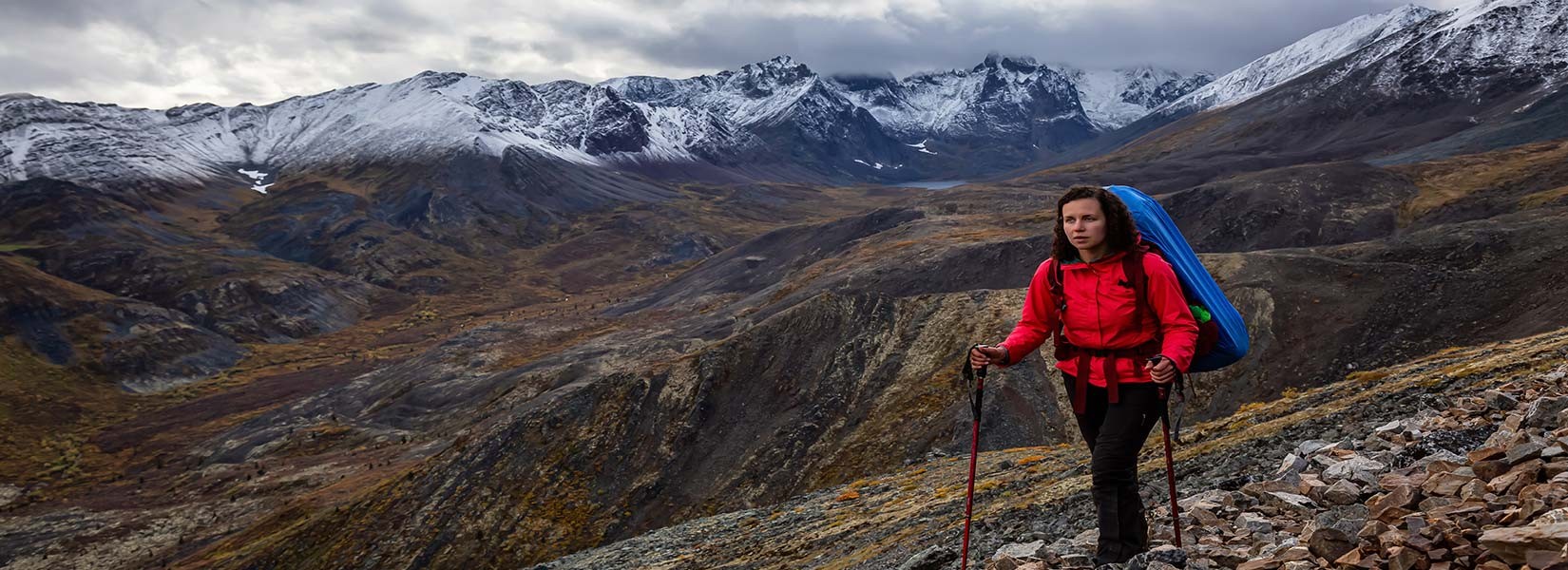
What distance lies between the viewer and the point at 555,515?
978 inches

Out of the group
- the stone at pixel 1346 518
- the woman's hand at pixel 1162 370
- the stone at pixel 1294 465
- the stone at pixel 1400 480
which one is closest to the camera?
the stone at pixel 1346 518

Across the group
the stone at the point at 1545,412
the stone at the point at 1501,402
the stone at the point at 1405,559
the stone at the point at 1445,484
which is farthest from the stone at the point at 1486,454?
the stone at the point at 1501,402

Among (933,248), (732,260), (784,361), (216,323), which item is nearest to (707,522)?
(784,361)

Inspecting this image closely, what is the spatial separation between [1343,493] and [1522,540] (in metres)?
2.53

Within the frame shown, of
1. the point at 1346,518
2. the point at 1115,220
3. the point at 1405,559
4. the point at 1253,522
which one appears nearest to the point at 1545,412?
the point at 1346,518

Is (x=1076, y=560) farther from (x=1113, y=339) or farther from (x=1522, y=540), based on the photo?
(x=1522, y=540)

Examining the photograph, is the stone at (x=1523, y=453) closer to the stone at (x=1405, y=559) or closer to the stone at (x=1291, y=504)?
the stone at (x=1291, y=504)

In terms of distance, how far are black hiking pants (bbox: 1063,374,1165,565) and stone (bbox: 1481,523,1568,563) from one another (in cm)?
199

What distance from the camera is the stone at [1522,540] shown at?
12.7ft

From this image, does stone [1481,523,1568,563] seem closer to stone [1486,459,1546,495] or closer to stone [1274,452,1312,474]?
stone [1486,459,1546,495]

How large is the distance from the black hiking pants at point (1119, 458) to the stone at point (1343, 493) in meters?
1.52

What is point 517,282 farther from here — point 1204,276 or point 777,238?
point 1204,276

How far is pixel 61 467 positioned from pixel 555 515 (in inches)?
1754

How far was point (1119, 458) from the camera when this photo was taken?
232 inches
